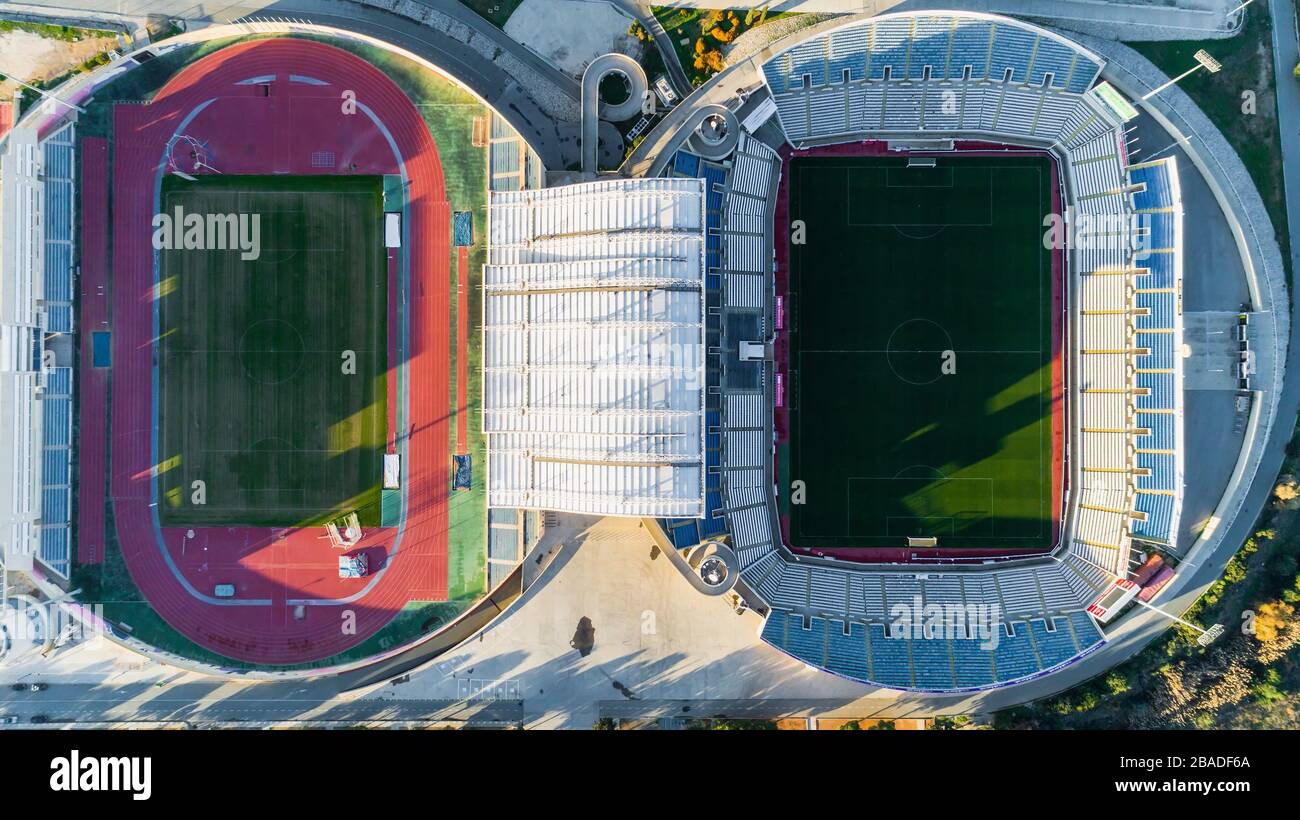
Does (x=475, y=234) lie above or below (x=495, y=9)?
below

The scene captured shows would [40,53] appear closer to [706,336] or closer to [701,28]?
[701,28]

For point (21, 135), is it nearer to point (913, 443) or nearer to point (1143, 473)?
point (913, 443)

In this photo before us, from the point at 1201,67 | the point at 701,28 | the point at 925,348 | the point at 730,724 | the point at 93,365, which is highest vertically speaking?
the point at 701,28

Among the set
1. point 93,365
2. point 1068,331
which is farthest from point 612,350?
point 93,365

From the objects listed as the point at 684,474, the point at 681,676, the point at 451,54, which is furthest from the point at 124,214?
the point at 681,676

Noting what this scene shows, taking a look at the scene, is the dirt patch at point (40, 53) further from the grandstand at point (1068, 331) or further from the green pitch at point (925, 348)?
the green pitch at point (925, 348)

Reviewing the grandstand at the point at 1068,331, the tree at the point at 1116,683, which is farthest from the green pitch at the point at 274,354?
the tree at the point at 1116,683

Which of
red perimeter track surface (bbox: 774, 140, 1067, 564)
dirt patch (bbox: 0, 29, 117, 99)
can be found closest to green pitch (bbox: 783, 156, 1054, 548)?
red perimeter track surface (bbox: 774, 140, 1067, 564)
